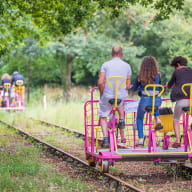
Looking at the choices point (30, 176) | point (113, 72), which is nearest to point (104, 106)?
point (113, 72)

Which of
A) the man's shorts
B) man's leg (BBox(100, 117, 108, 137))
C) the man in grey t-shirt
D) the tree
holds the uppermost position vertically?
the tree

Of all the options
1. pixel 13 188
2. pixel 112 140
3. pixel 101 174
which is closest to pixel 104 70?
pixel 112 140

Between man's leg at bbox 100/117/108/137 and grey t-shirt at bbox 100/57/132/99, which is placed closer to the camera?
grey t-shirt at bbox 100/57/132/99

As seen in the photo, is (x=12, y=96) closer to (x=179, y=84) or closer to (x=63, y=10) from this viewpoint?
(x=63, y=10)

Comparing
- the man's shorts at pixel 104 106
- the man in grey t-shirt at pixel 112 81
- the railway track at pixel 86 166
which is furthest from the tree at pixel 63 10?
the man's shorts at pixel 104 106

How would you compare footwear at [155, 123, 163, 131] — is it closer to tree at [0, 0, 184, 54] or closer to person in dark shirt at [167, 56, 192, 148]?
person in dark shirt at [167, 56, 192, 148]

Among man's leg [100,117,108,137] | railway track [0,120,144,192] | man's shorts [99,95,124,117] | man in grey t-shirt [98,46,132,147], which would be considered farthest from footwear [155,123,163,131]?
railway track [0,120,144,192]

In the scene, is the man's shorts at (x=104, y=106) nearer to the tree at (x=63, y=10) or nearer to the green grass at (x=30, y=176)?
the green grass at (x=30, y=176)

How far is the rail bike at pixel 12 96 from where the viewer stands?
2527cm

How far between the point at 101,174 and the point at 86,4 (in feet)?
22.7

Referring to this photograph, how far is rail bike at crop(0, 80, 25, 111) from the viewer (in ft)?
82.9

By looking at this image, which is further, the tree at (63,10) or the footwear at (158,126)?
the tree at (63,10)

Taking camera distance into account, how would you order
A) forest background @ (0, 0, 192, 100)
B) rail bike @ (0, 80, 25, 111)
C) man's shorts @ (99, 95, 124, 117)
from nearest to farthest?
man's shorts @ (99, 95, 124, 117) < rail bike @ (0, 80, 25, 111) < forest background @ (0, 0, 192, 100)

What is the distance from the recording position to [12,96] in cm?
2609
